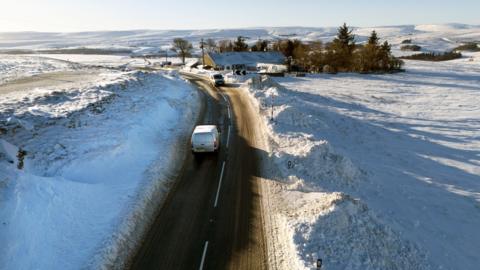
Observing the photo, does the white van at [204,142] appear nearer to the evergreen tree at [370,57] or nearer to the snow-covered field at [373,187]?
the snow-covered field at [373,187]

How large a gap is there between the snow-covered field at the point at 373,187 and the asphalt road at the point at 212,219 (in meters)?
0.93

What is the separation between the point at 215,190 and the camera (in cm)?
1658

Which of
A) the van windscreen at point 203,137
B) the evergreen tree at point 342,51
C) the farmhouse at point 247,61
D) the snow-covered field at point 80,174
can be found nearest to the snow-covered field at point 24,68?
the snow-covered field at point 80,174

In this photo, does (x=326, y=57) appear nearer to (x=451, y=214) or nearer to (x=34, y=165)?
(x=451, y=214)

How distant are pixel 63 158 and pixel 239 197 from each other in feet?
29.0

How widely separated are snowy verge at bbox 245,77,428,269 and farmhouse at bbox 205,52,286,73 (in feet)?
188

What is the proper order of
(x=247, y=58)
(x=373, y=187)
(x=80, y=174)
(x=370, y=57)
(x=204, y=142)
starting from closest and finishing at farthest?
1. (x=80, y=174)
2. (x=373, y=187)
3. (x=204, y=142)
4. (x=370, y=57)
5. (x=247, y=58)

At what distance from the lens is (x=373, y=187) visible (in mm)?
18406

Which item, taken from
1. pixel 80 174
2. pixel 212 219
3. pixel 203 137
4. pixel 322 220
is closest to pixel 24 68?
pixel 203 137

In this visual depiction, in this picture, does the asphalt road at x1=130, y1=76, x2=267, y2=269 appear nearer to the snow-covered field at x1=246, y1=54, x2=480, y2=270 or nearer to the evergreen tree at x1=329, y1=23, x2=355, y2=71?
the snow-covered field at x1=246, y1=54, x2=480, y2=270

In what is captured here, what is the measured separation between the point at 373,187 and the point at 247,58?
70.7m

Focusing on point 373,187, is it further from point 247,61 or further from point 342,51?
point 247,61

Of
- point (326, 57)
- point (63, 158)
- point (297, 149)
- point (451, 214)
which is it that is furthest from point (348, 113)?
point (326, 57)

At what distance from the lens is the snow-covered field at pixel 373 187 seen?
40.2 ft
